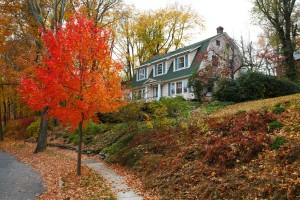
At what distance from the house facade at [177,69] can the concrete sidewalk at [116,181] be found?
1153 centimetres

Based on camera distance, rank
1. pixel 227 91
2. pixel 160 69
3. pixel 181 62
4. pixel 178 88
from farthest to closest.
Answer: pixel 160 69 → pixel 181 62 → pixel 178 88 → pixel 227 91

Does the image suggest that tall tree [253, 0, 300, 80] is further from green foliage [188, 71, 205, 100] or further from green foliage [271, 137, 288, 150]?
green foliage [271, 137, 288, 150]

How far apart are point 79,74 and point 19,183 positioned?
4.42 metres

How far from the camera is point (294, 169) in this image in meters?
5.29

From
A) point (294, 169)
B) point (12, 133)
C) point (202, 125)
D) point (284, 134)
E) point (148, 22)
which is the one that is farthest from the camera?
point (148, 22)

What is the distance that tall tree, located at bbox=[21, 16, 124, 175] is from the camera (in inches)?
371

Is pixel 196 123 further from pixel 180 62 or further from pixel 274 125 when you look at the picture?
pixel 180 62

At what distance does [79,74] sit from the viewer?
9.56 m

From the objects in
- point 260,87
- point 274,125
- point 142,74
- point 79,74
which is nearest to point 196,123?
point 274,125

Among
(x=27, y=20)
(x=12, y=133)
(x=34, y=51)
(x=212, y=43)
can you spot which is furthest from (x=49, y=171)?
(x=12, y=133)

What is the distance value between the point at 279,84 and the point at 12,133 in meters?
28.2

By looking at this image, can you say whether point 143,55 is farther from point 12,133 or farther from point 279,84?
point 279,84

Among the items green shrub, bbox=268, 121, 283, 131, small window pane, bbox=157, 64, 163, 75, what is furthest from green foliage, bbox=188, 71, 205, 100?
green shrub, bbox=268, 121, 283, 131

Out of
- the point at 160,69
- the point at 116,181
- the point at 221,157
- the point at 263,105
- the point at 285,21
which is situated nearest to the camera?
the point at 221,157
